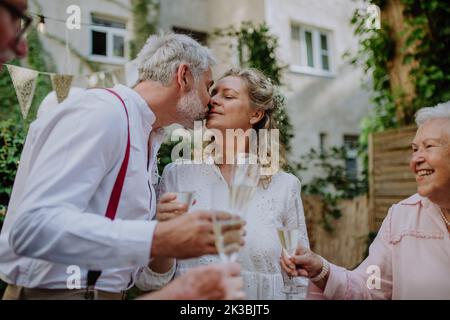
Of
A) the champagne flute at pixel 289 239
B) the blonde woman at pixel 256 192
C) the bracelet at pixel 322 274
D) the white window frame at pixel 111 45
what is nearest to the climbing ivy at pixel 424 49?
the blonde woman at pixel 256 192

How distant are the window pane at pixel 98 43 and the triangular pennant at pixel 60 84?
18.1 feet

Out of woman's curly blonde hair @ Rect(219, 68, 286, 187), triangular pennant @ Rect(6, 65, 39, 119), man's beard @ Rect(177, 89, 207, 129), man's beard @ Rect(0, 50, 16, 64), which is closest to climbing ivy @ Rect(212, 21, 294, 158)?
triangular pennant @ Rect(6, 65, 39, 119)

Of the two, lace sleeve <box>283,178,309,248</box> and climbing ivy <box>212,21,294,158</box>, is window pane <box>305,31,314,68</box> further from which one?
lace sleeve <box>283,178,309,248</box>

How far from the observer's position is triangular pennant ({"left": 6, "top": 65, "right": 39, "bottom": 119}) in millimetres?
3721

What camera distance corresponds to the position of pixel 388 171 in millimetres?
5406

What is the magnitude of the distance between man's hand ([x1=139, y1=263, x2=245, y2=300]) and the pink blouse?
70 centimetres

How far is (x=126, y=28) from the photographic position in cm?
962

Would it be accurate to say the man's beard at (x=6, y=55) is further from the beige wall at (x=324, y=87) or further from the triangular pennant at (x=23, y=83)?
the beige wall at (x=324, y=87)

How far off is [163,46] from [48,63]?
7.42 meters

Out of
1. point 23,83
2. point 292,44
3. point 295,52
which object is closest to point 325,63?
point 295,52

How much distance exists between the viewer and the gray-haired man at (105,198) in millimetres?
1211

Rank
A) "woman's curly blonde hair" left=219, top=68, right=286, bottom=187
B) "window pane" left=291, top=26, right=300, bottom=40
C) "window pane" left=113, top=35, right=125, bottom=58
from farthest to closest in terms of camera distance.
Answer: "window pane" left=291, top=26, right=300, bottom=40 → "window pane" left=113, top=35, right=125, bottom=58 → "woman's curly blonde hair" left=219, top=68, right=286, bottom=187

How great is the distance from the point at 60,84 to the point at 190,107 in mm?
2460
